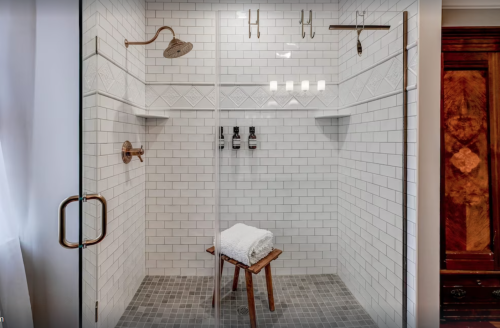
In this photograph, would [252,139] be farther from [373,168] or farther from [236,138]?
[373,168]

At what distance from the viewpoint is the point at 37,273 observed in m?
1.43

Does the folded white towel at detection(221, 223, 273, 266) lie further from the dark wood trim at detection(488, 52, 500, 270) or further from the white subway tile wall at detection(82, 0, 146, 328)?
the dark wood trim at detection(488, 52, 500, 270)

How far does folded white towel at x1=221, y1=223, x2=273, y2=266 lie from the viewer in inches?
55.2

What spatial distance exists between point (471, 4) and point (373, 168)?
107cm

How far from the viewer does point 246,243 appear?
1406mm

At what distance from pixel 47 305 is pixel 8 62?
54.2 inches

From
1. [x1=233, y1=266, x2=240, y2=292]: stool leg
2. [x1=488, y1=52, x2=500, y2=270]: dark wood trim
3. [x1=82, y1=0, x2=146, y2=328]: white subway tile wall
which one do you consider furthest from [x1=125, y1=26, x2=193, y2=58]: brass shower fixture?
[x1=488, y1=52, x2=500, y2=270]: dark wood trim

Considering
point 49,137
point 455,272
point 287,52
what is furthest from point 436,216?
point 49,137

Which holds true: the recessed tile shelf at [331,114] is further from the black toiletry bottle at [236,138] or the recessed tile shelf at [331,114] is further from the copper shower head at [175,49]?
the copper shower head at [175,49]

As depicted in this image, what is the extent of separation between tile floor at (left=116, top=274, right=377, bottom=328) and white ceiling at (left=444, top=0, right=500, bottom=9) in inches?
69.5

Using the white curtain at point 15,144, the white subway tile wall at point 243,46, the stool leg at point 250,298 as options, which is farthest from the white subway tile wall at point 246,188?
the white curtain at point 15,144

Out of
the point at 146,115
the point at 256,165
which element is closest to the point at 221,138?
the point at 256,165

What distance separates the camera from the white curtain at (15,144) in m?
1.28

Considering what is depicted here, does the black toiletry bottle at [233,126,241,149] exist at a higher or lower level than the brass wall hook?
higher
